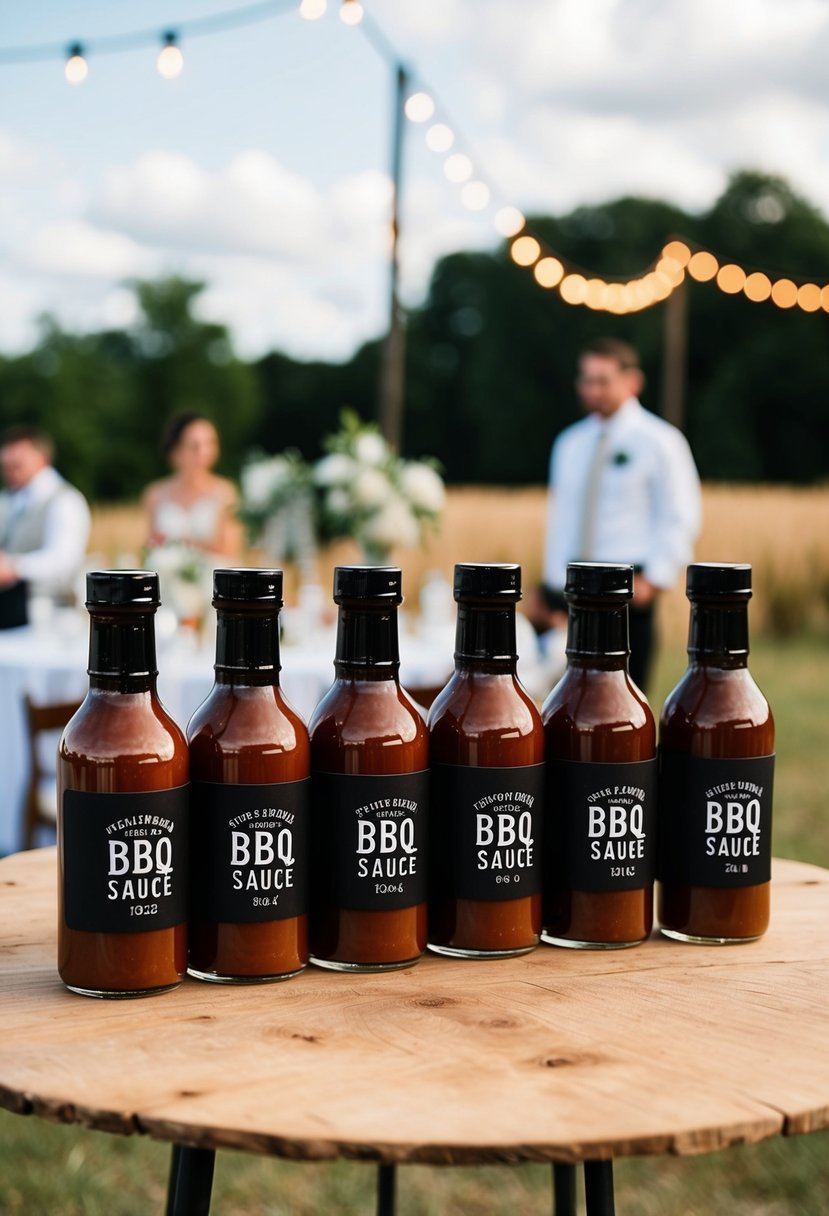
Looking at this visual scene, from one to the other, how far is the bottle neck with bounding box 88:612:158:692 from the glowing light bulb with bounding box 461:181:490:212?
5861 millimetres

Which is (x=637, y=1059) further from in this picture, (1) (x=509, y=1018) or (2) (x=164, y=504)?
(2) (x=164, y=504)

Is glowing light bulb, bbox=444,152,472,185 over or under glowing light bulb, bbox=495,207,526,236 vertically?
over

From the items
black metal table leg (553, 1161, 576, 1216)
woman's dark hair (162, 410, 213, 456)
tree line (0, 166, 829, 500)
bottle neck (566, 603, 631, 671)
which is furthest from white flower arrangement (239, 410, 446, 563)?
tree line (0, 166, 829, 500)

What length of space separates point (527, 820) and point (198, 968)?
1.01 feet

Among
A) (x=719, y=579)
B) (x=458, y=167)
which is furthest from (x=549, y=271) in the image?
(x=719, y=579)

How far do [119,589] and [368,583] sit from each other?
20 centimetres

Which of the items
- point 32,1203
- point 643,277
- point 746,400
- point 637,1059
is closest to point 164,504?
point 32,1203

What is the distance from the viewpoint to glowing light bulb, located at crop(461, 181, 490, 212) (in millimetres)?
6449

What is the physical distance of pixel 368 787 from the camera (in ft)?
3.44

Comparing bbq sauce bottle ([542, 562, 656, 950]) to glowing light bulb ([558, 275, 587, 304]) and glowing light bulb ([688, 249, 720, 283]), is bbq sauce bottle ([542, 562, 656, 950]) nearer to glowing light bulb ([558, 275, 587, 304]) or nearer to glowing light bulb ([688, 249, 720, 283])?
glowing light bulb ([558, 275, 587, 304])

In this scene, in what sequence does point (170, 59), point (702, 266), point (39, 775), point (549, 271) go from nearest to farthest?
point (39, 775) → point (170, 59) → point (549, 271) → point (702, 266)

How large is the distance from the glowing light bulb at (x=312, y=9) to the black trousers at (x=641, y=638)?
2914 millimetres

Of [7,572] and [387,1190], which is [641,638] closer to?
[7,572]

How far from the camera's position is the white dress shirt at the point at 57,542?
522 cm
